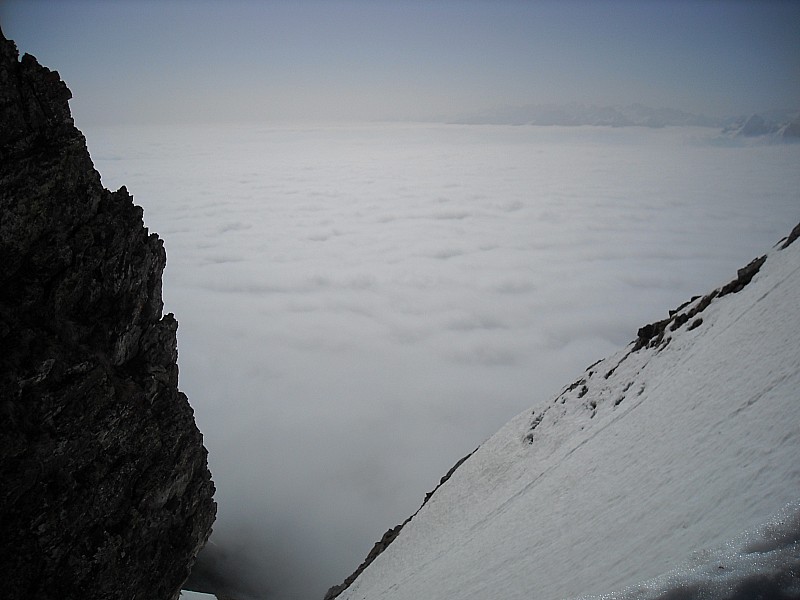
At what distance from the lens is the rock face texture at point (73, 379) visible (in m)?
13.7

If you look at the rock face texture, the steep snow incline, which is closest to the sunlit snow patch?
the steep snow incline

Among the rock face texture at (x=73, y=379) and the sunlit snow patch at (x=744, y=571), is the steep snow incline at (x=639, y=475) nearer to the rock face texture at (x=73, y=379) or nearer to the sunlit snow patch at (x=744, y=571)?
the sunlit snow patch at (x=744, y=571)

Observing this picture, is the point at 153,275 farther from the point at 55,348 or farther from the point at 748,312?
the point at 748,312

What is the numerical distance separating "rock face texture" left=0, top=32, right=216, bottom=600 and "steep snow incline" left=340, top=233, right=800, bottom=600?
37.7ft

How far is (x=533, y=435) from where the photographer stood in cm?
3086

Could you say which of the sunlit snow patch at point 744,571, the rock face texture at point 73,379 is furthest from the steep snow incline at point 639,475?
the rock face texture at point 73,379

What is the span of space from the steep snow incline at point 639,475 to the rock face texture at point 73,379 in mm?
11477

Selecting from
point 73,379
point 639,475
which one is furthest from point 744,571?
point 73,379

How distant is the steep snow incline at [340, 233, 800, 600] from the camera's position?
8.66 meters

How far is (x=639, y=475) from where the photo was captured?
14828mm

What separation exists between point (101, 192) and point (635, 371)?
92.5 feet

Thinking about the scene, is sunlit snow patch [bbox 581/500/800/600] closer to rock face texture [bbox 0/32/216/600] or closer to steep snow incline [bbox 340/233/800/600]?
steep snow incline [bbox 340/233/800/600]

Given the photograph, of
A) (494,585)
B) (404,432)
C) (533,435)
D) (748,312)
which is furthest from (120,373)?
(404,432)

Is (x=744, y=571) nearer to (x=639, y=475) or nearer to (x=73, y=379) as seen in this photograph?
(x=639, y=475)
